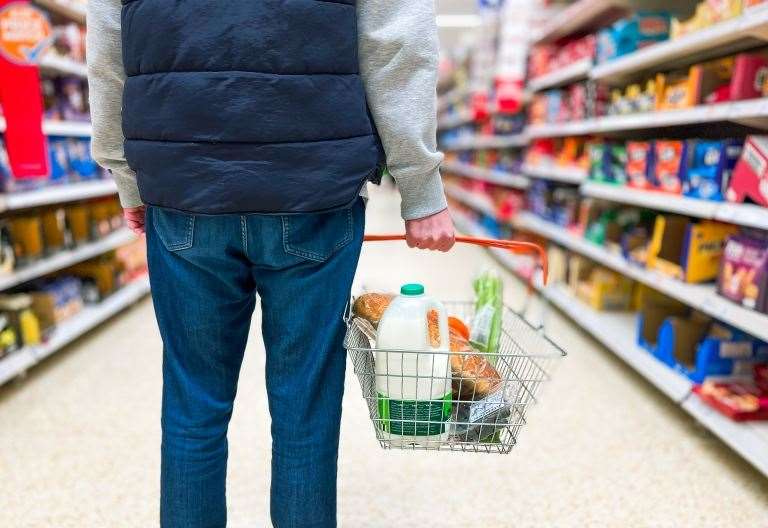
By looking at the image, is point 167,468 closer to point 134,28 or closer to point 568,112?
point 134,28

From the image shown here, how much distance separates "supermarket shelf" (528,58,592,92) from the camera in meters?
3.41

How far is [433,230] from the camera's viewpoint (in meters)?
1.09

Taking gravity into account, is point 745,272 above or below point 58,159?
below

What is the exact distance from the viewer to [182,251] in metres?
1.00

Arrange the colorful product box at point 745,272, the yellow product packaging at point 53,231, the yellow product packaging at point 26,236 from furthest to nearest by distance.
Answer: the yellow product packaging at point 53,231
the yellow product packaging at point 26,236
the colorful product box at point 745,272

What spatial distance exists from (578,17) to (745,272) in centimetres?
226

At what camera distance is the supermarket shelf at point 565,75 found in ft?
11.2

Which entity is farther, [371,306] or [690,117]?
[690,117]

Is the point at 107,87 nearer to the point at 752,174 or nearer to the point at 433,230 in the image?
the point at 433,230

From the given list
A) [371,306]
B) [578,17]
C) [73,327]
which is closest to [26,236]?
[73,327]

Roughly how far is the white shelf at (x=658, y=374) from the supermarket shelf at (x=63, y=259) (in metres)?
2.15

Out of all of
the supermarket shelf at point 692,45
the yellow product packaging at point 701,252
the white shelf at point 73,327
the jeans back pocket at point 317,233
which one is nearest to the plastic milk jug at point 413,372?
the jeans back pocket at point 317,233

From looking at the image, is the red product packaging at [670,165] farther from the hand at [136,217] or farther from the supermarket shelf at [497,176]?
the supermarket shelf at [497,176]

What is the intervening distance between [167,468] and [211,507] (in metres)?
0.12
